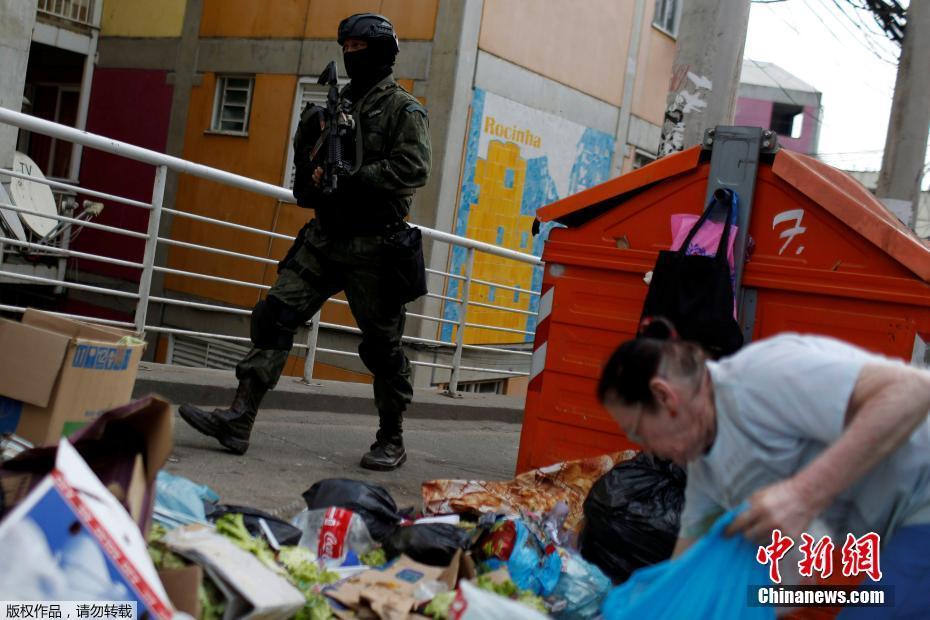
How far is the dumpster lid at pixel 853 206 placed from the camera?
3.85m

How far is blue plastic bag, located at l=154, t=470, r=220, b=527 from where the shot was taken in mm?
3283

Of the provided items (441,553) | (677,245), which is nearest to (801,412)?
(441,553)

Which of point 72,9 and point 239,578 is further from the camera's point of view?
point 72,9

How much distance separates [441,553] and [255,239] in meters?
11.5

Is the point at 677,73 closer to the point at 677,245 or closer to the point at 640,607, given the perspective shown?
the point at 677,245

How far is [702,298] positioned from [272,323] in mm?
2017

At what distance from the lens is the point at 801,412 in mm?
2125

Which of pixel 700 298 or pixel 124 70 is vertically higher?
pixel 124 70

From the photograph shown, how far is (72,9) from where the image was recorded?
16.4m

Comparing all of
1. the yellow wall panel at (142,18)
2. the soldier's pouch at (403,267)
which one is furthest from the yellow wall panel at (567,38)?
the soldier's pouch at (403,267)

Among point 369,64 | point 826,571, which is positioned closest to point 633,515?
point 826,571

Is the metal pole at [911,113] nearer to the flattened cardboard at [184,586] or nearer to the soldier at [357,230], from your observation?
the soldier at [357,230]

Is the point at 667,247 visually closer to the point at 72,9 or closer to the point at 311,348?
the point at 311,348

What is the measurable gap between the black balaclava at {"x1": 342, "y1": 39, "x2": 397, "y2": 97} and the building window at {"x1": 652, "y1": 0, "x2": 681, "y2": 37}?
43.7 feet
